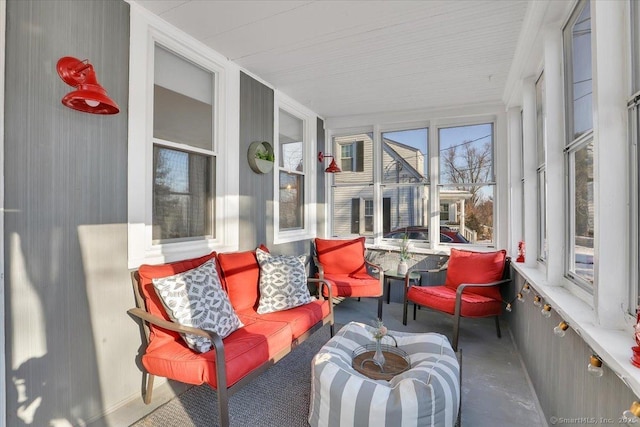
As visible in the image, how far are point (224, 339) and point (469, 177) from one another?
375 cm

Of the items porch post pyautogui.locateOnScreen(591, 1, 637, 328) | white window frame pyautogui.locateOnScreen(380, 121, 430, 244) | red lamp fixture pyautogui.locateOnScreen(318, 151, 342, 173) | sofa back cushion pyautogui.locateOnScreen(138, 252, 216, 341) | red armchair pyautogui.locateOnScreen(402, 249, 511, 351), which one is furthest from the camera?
red lamp fixture pyautogui.locateOnScreen(318, 151, 342, 173)

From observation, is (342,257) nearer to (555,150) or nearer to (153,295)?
(153,295)

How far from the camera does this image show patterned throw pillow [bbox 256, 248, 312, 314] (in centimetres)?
262

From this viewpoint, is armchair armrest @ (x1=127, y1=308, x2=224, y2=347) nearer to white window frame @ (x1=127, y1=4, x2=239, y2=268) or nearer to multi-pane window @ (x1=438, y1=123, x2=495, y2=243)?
white window frame @ (x1=127, y1=4, x2=239, y2=268)

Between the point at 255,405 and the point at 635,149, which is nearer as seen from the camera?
the point at 635,149

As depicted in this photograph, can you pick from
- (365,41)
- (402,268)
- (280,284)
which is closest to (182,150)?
(280,284)

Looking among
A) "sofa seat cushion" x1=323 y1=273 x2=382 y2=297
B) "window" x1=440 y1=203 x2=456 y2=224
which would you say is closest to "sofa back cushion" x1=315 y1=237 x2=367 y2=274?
"sofa seat cushion" x1=323 y1=273 x2=382 y2=297

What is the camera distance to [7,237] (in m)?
1.54

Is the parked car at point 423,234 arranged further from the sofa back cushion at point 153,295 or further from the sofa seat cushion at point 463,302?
the sofa back cushion at point 153,295

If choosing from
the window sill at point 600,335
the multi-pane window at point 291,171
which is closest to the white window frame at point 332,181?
the multi-pane window at point 291,171

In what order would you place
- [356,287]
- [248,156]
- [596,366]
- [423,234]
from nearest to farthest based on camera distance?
[596,366], [248,156], [356,287], [423,234]

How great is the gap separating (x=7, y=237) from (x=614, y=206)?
9.39 feet

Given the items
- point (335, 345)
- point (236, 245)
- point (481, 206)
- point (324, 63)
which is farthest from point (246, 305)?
point (481, 206)

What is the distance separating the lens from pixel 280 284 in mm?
2691
